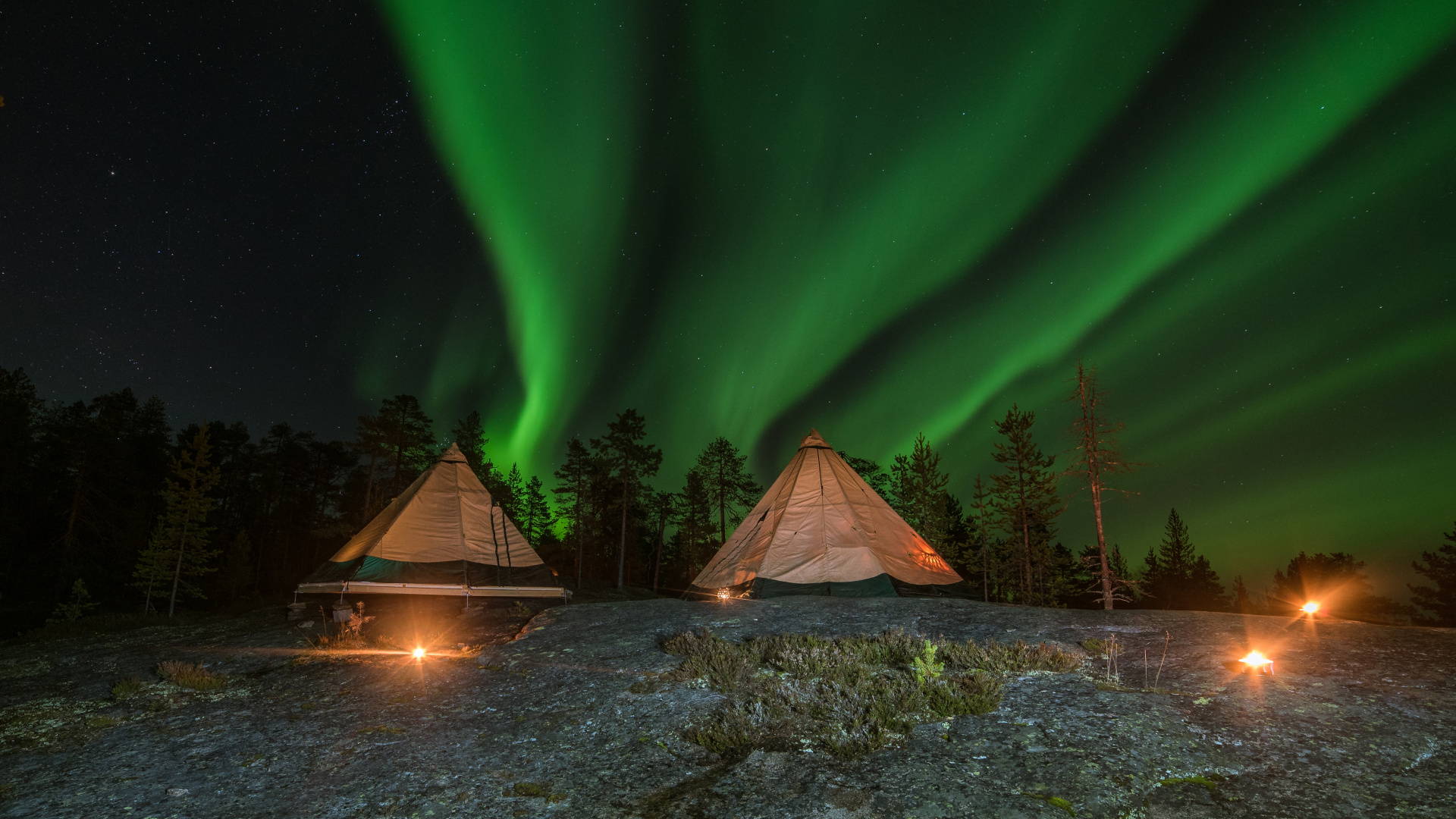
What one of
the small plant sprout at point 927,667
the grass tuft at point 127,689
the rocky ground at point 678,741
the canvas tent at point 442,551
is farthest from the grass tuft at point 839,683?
the canvas tent at point 442,551

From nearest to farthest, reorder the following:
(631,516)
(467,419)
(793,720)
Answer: (793,720) < (467,419) < (631,516)

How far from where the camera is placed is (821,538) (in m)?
16.8

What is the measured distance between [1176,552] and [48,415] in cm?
11195

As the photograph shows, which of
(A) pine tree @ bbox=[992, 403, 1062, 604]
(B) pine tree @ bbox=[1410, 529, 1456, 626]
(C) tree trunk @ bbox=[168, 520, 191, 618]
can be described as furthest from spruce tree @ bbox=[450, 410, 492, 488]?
(B) pine tree @ bbox=[1410, 529, 1456, 626]

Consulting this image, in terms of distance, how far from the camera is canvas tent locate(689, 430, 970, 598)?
15438mm

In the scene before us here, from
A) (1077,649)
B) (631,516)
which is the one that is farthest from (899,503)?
(1077,649)

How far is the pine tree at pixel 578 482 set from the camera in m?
49.8

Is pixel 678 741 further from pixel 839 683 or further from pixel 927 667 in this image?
pixel 927 667

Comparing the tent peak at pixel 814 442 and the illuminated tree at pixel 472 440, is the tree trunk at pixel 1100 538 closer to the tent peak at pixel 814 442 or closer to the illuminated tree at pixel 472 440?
the tent peak at pixel 814 442

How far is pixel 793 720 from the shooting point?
549 cm

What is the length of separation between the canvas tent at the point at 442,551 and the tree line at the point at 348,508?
13303 millimetres

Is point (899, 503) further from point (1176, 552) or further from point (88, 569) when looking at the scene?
point (1176, 552)

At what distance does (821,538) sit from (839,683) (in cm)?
1067

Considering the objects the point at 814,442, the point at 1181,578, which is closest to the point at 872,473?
the point at 814,442
